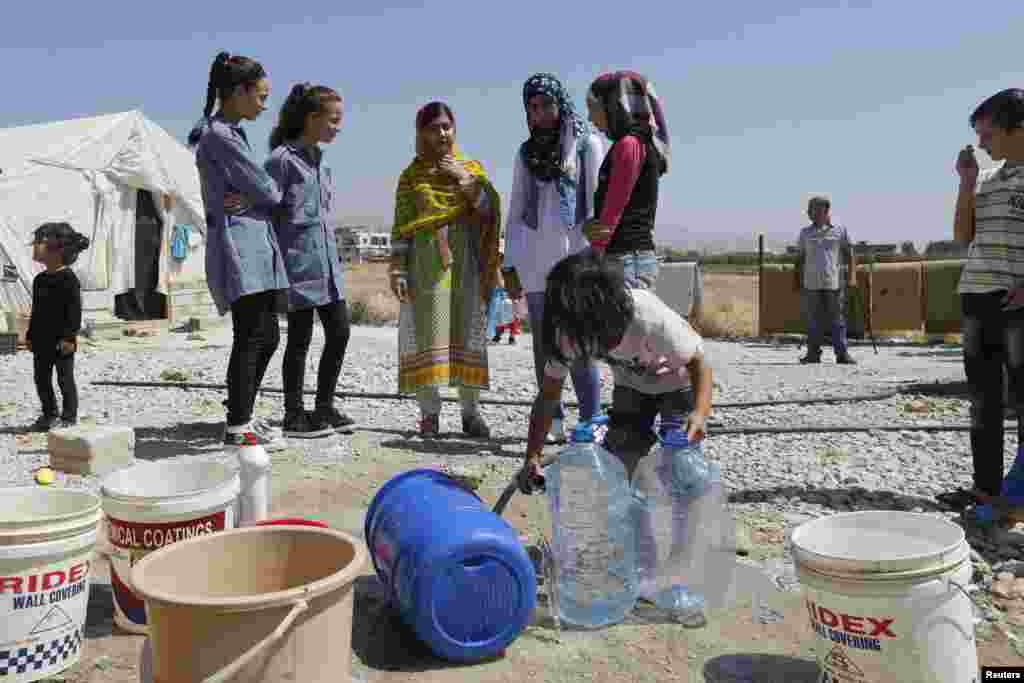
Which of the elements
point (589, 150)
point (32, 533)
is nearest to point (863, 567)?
→ point (32, 533)

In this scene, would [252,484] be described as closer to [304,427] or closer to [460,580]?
[460,580]

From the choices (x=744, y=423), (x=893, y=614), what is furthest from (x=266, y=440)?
(x=893, y=614)

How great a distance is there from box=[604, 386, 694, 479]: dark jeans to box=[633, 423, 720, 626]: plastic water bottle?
1.16ft

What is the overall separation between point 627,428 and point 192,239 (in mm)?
13843

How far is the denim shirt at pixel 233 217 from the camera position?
15.9 ft

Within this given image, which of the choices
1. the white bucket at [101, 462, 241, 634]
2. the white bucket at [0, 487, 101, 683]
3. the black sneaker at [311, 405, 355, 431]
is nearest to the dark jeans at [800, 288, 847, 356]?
the black sneaker at [311, 405, 355, 431]

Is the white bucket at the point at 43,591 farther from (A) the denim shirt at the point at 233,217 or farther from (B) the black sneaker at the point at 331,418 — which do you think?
(B) the black sneaker at the point at 331,418

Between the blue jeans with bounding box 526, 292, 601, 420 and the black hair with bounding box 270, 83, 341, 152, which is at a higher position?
the black hair with bounding box 270, 83, 341, 152

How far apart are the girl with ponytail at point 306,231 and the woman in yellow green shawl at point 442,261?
1.25ft

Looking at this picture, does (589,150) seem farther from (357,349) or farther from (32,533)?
(357,349)

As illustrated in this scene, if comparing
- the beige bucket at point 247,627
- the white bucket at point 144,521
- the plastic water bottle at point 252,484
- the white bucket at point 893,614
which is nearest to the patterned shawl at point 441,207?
the plastic water bottle at point 252,484

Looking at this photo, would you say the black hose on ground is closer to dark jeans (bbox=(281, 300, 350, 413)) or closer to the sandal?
dark jeans (bbox=(281, 300, 350, 413))

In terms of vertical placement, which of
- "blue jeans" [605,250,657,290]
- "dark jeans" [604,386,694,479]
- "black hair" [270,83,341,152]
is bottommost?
"dark jeans" [604,386,694,479]

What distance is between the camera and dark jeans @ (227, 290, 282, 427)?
5.04 m
